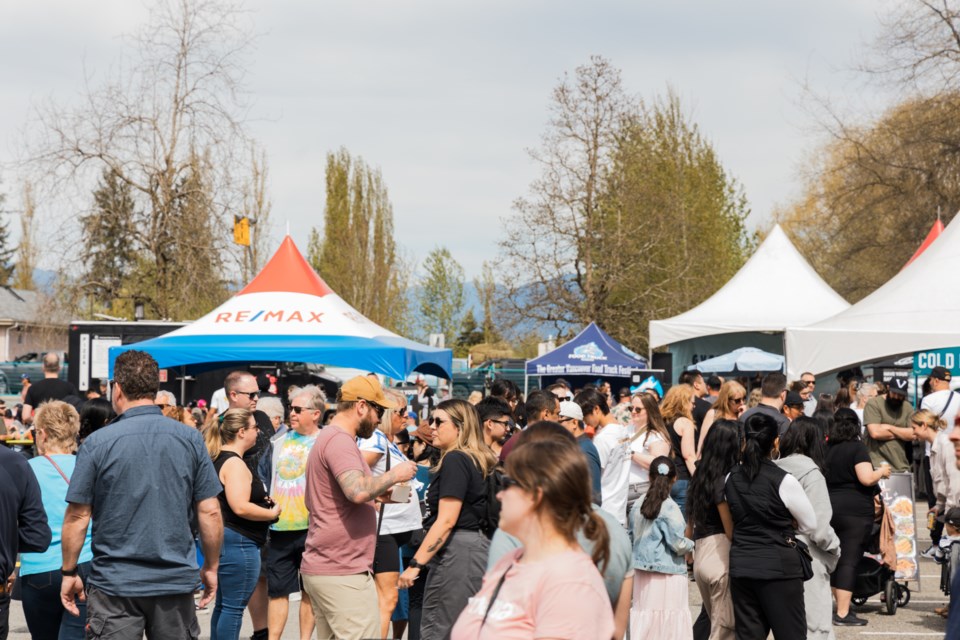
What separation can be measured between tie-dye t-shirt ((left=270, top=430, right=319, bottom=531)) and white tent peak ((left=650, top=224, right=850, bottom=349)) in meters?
15.9

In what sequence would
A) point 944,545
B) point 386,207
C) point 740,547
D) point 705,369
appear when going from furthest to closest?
point 386,207 → point 705,369 → point 944,545 → point 740,547

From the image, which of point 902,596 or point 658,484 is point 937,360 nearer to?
point 902,596

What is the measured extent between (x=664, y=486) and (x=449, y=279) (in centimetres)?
5548

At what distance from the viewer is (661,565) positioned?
23.5 ft

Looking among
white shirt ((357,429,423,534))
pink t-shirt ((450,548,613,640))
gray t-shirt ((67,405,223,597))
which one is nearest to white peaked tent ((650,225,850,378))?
white shirt ((357,429,423,534))

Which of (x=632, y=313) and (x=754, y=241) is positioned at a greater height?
(x=754, y=241)

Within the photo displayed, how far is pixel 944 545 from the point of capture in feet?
28.7

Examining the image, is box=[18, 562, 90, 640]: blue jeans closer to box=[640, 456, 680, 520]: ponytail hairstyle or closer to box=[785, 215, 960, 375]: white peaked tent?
box=[640, 456, 680, 520]: ponytail hairstyle

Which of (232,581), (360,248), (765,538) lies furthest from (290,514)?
(360,248)

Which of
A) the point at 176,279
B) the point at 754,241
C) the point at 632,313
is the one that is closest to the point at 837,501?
the point at 176,279

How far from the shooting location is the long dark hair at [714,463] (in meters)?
6.84

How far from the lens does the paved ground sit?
360 inches

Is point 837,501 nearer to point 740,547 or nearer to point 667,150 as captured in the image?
point 740,547

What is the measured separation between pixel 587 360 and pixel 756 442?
17.5 m
